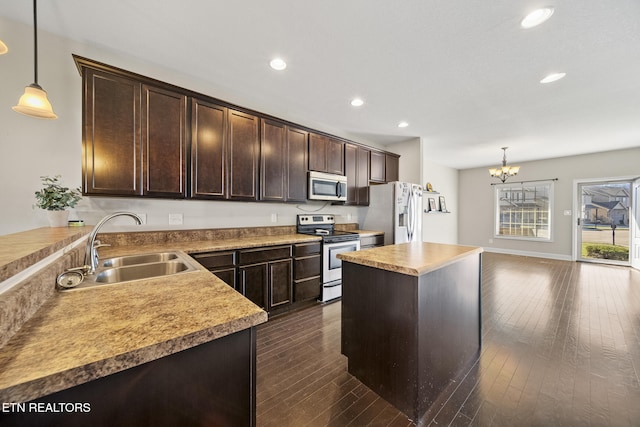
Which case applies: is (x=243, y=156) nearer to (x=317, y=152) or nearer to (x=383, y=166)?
(x=317, y=152)

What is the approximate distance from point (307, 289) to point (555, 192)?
22.7ft

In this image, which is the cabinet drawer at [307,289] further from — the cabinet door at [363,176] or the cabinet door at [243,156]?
the cabinet door at [363,176]

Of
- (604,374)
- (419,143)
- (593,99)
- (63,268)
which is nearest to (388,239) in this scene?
(419,143)

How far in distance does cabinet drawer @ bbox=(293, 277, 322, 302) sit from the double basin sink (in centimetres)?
144

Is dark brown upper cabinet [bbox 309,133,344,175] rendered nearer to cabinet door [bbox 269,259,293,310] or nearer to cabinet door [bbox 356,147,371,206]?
cabinet door [bbox 356,147,371,206]

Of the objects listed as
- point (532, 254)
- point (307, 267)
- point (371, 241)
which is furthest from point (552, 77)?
point (532, 254)

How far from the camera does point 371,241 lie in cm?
398

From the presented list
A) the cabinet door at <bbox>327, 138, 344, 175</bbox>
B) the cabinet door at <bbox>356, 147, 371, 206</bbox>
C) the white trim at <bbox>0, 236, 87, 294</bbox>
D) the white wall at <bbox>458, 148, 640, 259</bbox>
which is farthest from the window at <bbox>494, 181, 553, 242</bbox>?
the white trim at <bbox>0, 236, 87, 294</bbox>

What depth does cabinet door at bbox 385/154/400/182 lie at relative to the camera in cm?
471

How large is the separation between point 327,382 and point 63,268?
173 cm

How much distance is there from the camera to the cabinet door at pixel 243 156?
279cm

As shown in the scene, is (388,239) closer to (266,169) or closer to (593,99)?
(266,169)

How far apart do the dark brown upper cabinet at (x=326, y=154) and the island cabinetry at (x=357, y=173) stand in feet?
0.45

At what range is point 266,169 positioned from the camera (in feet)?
10.1
